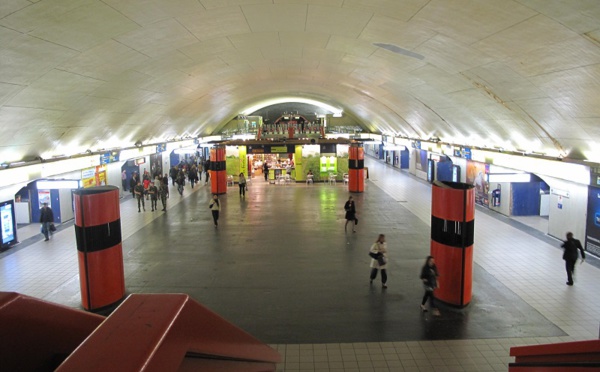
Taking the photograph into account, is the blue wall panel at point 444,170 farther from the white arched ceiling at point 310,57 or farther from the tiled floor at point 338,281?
the tiled floor at point 338,281

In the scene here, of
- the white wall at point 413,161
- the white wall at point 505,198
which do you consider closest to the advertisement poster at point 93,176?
the white wall at point 505,198

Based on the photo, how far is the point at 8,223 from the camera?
13.1 metres

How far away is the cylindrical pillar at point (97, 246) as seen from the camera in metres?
8.35

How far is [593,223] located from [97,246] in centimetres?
1293

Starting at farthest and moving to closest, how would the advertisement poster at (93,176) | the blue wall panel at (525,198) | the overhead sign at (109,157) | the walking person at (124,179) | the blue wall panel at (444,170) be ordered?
the blue wall panel at (444,170) → the walking person at (124,179) → the advertisement poster at (93,176) → the overhead sign at (109,157) → the blue wall panel at (525,198)

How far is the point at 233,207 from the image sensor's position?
64.1 feet

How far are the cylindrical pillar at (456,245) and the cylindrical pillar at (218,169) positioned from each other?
1580cm

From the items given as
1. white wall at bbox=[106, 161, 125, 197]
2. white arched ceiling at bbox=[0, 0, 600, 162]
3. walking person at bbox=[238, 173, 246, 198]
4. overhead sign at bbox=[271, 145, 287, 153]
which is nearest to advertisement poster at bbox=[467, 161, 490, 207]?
white arched ceiling at bbox=[0, 0, 600, 162]

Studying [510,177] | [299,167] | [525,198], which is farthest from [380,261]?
[299,167]

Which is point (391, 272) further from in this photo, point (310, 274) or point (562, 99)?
point (562, 99)

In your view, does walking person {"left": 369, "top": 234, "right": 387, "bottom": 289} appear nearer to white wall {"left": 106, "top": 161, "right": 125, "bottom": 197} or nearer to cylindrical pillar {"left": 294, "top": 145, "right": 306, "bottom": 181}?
white wall {"left": 106, "top": 161, "right": 125, "bottom": 197}

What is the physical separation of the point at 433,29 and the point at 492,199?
11.8m

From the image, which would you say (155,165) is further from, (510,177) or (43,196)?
(510,177)

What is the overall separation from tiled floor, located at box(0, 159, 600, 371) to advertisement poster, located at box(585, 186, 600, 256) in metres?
0.95
